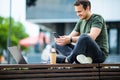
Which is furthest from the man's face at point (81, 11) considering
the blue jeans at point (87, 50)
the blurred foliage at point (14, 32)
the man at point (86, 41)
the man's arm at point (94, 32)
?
the blurred foliage at point (14, 32)

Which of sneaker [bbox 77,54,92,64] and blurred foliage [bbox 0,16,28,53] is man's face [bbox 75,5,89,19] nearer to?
sneaker [bbox 77,54,92,64]

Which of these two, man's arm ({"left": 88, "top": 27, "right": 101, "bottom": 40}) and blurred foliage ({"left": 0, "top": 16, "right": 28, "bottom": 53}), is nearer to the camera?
man's arm ({"left": 88, "top": 27, "right": 101, "bottom": 40})

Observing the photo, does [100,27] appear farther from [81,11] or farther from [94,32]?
[81,11]

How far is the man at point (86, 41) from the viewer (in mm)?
2299

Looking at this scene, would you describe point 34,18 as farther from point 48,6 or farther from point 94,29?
point 94,29

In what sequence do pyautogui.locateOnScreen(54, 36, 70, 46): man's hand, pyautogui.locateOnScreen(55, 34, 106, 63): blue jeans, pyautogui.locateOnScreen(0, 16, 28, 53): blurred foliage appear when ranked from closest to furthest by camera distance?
1. pyautogui.locateOnScreen(55, 34, 106, 63): blue jeans
2. pyautogui.locateOnScreen(54, 36, 70, 46): man's hand
3. pyautogui.locateOnScreen(0, 16, 28, 53): blurred foliage

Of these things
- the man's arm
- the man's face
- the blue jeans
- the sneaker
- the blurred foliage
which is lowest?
the blurred foliage

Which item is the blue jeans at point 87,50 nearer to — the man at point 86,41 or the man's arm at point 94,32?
the man at point 86,41

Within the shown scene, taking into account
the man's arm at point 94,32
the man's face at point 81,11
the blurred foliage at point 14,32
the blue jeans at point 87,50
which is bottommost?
the blurred foliage at point 14,32

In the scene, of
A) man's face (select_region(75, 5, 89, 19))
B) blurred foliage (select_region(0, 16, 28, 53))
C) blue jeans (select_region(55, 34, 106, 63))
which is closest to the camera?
blue jeans (select_region(55, 34, 106, 63))

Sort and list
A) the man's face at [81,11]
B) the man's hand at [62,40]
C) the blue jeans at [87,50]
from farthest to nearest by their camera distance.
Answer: the man's face at [81,11]
the man's hand at [62,40]
the blue jeans at [87,50]

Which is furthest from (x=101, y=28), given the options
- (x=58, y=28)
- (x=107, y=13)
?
(x=58, y=28)

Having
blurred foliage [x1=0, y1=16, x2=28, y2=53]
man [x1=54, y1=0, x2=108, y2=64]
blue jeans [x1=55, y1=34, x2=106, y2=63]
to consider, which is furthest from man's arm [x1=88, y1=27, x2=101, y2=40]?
blurred foliage [x1=0, y1=16, x2=28, y2=53]

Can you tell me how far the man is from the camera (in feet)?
7.54
